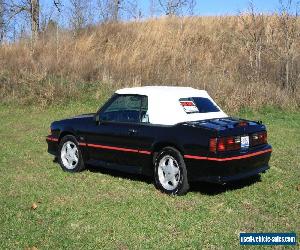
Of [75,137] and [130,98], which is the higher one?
[130,98]

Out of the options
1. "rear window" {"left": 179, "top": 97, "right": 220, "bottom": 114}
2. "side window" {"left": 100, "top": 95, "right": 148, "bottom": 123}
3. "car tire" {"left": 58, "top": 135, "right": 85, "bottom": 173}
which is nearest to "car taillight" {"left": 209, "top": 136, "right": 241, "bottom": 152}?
"rear window" {"left": 179, "top": 97, "right": 220, "bottom": 114}

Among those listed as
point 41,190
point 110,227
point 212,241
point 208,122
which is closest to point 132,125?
point 208,122

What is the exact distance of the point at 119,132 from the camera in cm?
788

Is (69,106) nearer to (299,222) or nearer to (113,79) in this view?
(113,79)

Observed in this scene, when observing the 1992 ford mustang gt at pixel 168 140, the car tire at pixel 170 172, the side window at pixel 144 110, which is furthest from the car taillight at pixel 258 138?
the side window at pixel 144 110

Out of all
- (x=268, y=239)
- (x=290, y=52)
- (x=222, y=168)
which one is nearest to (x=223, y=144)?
(x=222, y=168)

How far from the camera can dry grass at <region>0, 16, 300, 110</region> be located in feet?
61.3

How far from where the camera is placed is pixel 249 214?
245 inches

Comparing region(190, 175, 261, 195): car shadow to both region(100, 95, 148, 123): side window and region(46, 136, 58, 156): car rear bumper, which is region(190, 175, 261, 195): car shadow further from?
region(46, 136, 58, 156): car rear bumper

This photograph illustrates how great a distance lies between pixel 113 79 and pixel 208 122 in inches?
535

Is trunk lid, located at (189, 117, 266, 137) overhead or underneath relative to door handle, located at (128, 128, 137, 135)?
overhead

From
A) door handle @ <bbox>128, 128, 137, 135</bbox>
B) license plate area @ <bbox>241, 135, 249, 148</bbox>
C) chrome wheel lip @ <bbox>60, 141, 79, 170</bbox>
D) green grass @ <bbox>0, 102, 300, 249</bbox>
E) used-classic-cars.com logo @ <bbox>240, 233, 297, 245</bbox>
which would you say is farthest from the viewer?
chrome wheel lip @ <bbox>60, 141, 79, 170</bbox>

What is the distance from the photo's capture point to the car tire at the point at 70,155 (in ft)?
28.6

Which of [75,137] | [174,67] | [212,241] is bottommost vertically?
[212,241]
